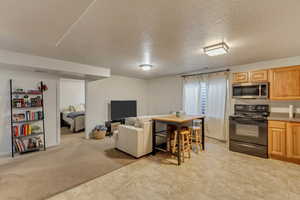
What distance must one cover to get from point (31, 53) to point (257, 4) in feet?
13.3

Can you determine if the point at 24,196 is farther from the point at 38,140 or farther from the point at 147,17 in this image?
the point at 147,17

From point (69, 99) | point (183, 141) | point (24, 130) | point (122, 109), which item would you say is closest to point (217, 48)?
point (183, 141)

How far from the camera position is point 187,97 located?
539 centimetres

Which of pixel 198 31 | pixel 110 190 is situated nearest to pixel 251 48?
pixel 198 31

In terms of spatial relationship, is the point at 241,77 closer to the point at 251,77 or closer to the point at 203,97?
the point at 251,77

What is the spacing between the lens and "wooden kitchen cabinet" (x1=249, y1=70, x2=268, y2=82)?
3414mm

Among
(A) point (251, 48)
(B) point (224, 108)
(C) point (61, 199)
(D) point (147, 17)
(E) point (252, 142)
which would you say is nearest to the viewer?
(D) point (147, 17)

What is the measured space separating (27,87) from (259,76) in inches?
244

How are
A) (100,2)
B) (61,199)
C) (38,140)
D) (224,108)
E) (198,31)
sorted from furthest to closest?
(224,108), (38,140), (198,31), (61,199), (100,2)

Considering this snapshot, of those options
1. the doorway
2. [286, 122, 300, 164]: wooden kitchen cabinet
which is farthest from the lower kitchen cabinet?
the doorway

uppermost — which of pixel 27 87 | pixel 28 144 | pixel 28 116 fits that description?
pixel 27 87

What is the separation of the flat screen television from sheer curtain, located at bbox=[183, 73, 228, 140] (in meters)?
2.30

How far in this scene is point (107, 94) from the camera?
5.62 metres

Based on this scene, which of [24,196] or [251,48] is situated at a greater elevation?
[251,48]
